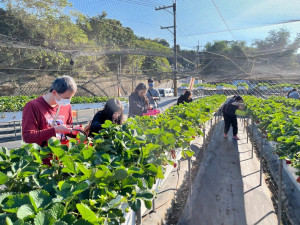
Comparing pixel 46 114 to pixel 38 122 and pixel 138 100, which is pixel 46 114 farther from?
pixel 138 100

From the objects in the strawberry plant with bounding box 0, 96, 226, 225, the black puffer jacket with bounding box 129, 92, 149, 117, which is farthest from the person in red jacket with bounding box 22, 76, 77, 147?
the black puffer jacket with bounding box 129, 92, 149, 117

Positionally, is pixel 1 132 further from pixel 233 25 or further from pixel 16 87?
pixel 16 87

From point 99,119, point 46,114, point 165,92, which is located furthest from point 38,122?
point 165,92

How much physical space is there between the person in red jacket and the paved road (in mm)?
1918

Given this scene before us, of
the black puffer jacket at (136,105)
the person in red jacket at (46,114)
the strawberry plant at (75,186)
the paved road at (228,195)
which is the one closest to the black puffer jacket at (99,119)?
the person in red jacket at (46,114)

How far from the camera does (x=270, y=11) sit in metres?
7.23

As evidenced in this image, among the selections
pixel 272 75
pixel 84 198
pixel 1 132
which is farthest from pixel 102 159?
pixel 272 75

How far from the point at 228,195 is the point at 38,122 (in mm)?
2871

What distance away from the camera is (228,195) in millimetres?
3537

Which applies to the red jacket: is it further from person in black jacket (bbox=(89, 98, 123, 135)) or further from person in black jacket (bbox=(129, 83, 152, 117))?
person in black jacket (bbox=(129, 83, 152, 117))

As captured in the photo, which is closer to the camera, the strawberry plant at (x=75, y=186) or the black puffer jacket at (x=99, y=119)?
the strawberry plant at (x=75, y=186)

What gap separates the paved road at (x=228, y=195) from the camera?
295 cm

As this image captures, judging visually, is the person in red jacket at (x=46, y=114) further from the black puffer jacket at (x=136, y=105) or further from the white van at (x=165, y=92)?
the white van at (x=165, y=92)

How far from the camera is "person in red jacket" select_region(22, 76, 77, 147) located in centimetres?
192
